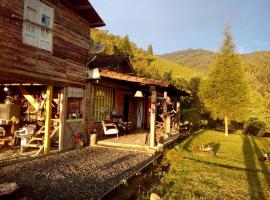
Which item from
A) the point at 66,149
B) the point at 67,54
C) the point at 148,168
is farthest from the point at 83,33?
the point at 148,168

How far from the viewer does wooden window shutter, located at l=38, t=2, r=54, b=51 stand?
9.66 meters

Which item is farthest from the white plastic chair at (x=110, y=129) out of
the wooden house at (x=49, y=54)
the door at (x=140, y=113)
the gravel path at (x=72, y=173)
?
the door at (x=140, y=113)

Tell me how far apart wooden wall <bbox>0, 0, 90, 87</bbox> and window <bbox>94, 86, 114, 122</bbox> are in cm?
138

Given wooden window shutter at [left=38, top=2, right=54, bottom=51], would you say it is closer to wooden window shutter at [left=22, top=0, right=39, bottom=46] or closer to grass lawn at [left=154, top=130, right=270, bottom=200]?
wooden window shutter at [left=22, top=0, right=39, bottom=46]

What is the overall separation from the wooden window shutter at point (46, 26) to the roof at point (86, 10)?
1.05 m

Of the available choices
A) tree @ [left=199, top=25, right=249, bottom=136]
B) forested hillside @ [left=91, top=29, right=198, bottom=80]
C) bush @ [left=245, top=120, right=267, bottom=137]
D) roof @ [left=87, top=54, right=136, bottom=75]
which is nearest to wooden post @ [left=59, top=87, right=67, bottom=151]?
roof @ [left=87, top=54, right=136, bottom=75]

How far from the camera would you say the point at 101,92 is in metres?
13.9

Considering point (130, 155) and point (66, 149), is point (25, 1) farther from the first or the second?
point (130, 155)

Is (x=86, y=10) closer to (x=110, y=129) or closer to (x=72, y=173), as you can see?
(x=110, y=129)

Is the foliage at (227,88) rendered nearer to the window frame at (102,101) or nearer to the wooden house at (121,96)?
the wooden house at (121,96)

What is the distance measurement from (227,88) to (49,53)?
64.2ft

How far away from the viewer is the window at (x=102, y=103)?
13508 millimetres

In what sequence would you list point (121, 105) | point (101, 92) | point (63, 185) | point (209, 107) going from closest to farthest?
point (63, 185)
point (101, 92)
point (121, 105)
point (209, 107)

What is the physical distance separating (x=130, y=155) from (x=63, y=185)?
431cm
